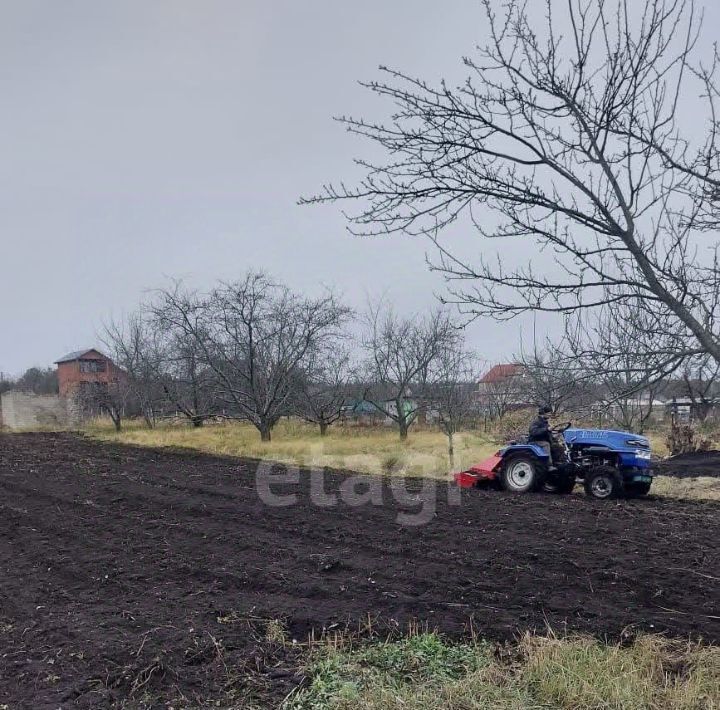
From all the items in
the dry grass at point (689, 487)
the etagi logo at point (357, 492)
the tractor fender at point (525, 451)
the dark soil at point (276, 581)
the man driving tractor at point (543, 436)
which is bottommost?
the dry grass at point (689, 487)

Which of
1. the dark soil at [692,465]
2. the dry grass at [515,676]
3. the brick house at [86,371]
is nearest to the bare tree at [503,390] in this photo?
the dry grass at [515,676]

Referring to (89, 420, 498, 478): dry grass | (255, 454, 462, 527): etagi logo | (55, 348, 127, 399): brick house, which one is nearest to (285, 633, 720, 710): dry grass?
(255, 454, 462, 527): etagi logo

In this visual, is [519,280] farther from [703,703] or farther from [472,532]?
[472,532]

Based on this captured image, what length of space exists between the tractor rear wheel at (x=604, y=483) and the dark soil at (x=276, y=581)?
515 millimetres

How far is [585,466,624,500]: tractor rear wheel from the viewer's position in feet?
31.4

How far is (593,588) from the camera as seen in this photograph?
515 centimetres

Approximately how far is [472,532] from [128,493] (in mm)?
5212

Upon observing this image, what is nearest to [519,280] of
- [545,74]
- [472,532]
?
[545,74]

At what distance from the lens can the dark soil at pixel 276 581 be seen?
397 centimetres

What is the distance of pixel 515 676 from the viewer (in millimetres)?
3746

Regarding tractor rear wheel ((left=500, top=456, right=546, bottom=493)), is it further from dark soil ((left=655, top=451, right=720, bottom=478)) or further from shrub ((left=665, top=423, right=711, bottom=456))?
shrub ((left=665, top=423, right=711, bottom=456))

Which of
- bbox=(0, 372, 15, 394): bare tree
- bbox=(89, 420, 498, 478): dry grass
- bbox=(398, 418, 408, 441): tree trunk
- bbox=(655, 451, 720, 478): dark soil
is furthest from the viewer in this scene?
bbox=(0, 372, 15, 394): bare tree

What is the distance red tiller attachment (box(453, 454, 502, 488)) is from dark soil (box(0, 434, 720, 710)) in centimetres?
158

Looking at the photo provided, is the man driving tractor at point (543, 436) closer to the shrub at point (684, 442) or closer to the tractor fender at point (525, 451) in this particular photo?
the tractor fender at point (525, 451)
